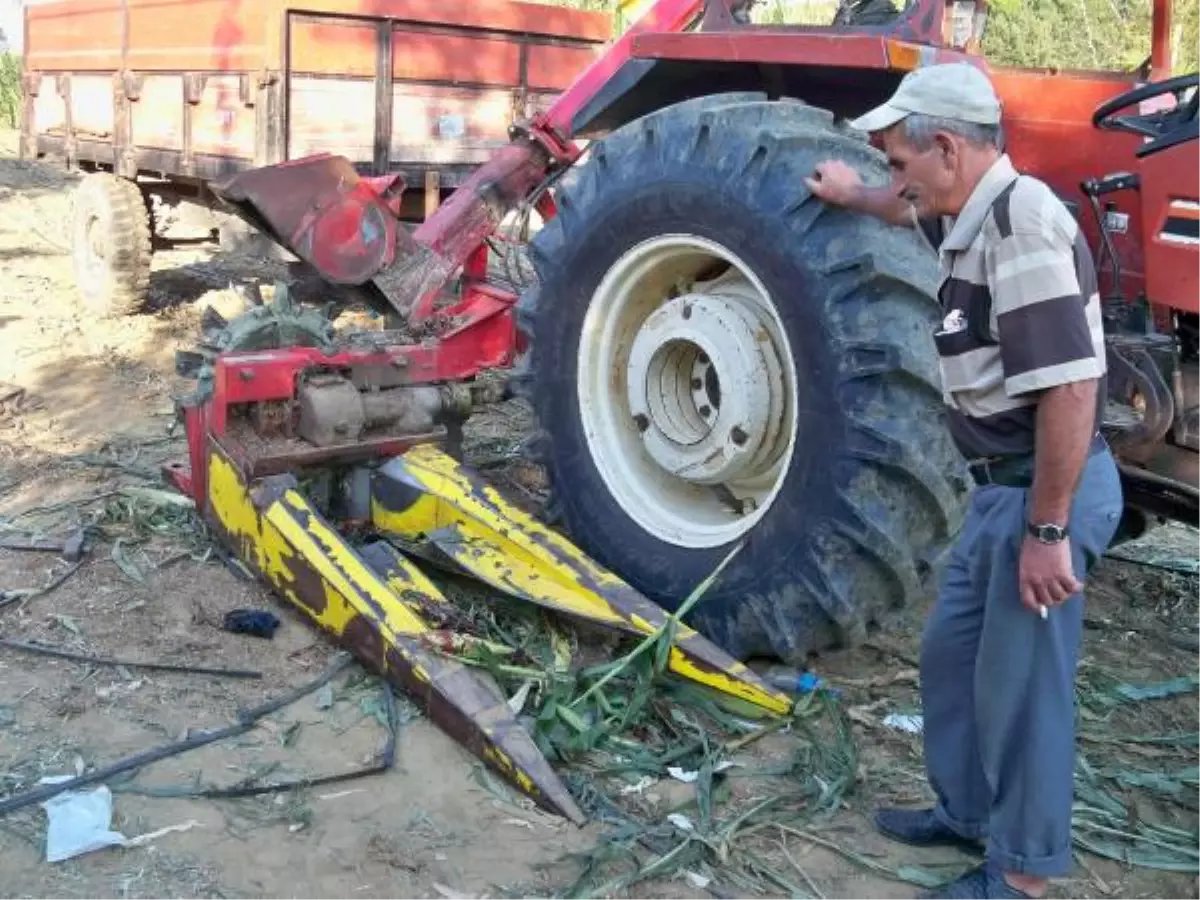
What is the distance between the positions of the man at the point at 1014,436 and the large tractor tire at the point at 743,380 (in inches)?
19.6

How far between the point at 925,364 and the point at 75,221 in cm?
755

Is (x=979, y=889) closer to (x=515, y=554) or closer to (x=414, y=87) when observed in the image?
(x=515, y=554)

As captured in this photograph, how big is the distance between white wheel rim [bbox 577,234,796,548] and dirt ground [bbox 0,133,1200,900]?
2.04ft

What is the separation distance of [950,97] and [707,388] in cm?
147

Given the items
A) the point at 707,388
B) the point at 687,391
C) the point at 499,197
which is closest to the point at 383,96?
the point at 499,197

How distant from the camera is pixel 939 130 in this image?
248 cm

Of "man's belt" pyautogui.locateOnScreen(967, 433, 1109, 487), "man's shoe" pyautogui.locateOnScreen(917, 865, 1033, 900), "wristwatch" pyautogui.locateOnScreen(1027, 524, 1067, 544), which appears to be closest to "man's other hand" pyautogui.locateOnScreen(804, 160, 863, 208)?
"man's belt" pyautogui.locateOnScreen(967, 433, 1109, 487)

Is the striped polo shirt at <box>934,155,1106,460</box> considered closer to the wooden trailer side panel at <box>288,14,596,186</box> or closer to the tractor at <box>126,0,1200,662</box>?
the tractor at <box>126,0,1200,662</box>

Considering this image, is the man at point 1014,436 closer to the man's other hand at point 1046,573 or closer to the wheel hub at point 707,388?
the man's other hand at point 1046,573

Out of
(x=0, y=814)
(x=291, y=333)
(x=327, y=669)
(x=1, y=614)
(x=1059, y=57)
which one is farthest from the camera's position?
(x=1059, y=57)

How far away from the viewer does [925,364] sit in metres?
3.19

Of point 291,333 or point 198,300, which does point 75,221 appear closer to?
point 198,300

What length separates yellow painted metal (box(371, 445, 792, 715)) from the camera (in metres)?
3.41

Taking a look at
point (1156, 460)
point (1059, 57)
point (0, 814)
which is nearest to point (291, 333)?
point (0, 814)
